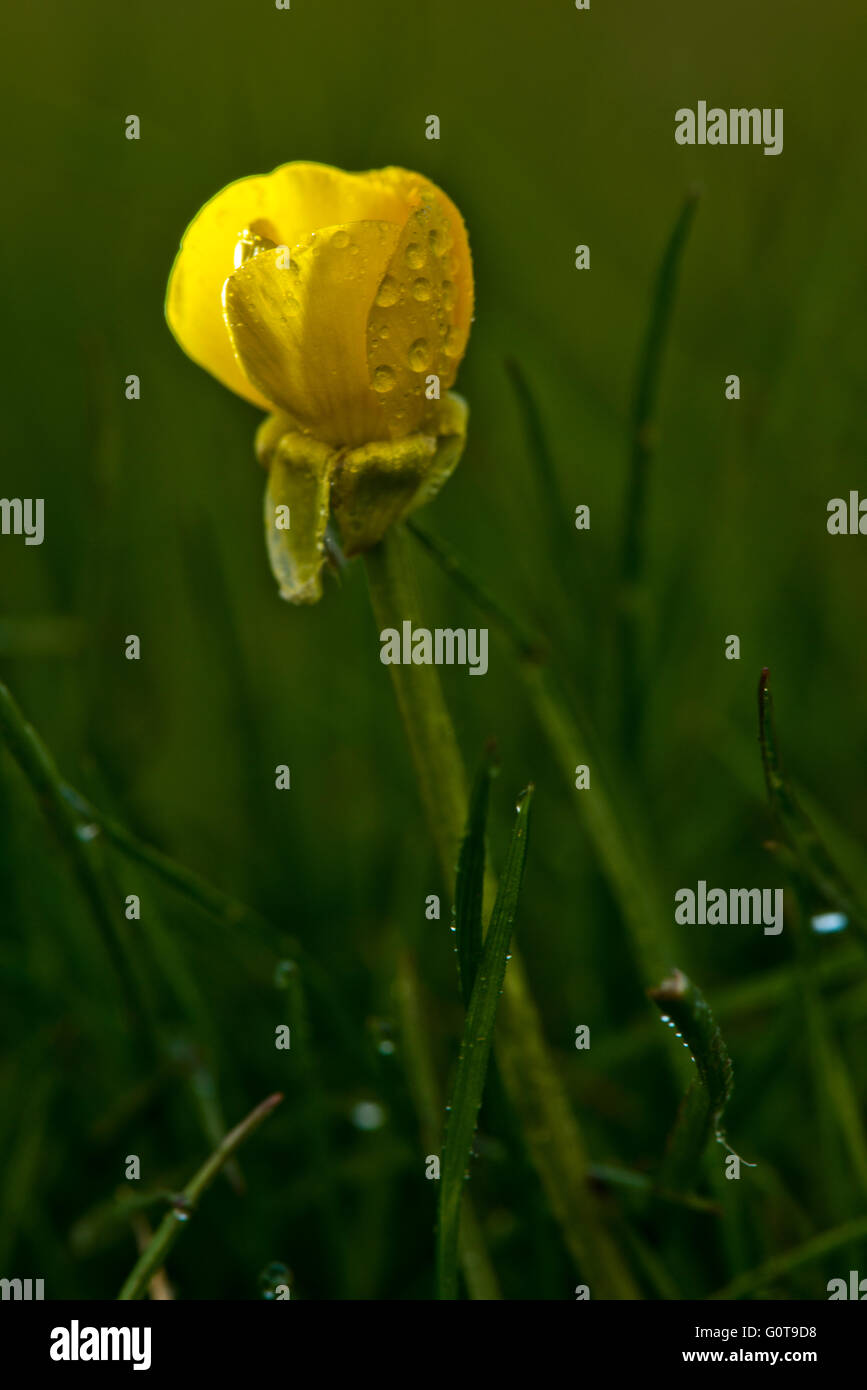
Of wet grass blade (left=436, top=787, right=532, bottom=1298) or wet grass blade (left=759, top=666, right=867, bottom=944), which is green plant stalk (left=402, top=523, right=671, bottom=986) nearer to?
wet grass blade (left=759, top=666, right=867, bottom=944)

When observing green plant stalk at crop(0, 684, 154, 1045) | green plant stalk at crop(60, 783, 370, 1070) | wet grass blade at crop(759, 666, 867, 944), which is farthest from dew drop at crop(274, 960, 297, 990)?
wet grass blade at crop(759, 666, 867, 944)

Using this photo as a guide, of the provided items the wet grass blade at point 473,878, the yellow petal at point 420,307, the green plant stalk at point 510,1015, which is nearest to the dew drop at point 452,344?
the yellow petal at point 420,307

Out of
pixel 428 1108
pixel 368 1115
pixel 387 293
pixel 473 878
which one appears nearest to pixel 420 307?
pixel 387 293

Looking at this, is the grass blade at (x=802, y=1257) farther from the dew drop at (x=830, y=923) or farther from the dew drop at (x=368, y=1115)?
the dew drop at (x=368, y=1115)

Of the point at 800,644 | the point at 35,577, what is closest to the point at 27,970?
the point at 35,577

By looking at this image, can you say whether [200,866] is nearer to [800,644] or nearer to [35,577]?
[35,577]

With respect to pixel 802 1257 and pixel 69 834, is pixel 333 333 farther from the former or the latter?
pixel 802 1257
